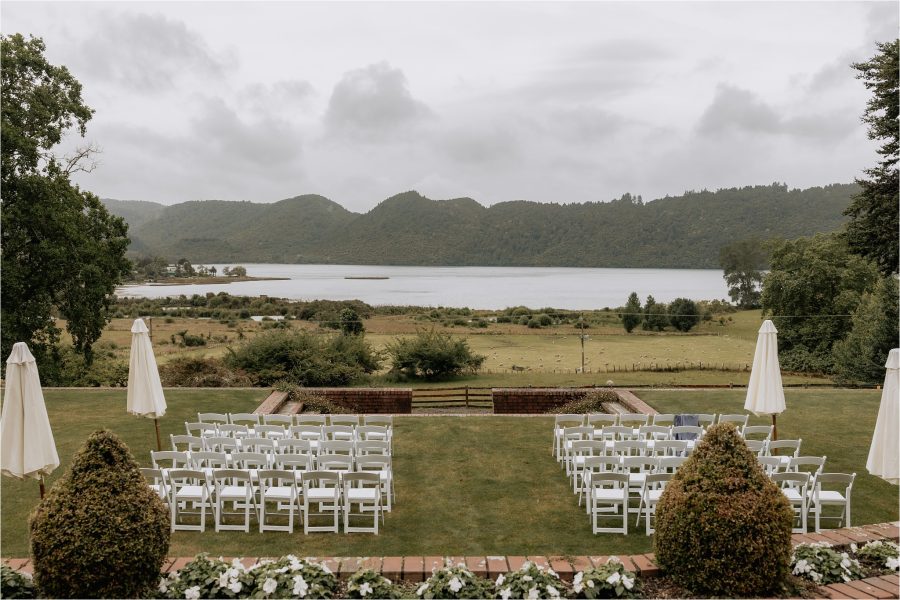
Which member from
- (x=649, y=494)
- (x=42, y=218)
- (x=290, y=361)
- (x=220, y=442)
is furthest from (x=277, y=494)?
(x=42, y=218)

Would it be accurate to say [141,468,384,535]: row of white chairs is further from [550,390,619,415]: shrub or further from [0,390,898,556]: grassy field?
[550,390,619,415]: shrub

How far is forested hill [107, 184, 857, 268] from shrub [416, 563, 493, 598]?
301ft

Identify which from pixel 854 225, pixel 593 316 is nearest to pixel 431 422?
pixel 854 225

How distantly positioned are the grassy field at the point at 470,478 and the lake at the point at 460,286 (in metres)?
68.7

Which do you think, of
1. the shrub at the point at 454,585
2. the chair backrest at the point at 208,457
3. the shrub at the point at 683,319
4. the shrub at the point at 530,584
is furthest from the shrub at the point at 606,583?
the shrub at the point at 683,319

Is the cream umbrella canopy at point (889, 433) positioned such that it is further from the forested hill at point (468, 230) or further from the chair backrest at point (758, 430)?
the forested hill at point (468, 230)

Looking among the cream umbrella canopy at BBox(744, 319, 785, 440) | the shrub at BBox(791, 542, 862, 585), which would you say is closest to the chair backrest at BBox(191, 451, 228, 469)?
the shrub at BBox(791, 542, 862, 585)

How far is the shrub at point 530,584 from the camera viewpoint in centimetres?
450

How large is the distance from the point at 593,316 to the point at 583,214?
66.2m

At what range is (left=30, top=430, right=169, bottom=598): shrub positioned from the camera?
441 centimetres

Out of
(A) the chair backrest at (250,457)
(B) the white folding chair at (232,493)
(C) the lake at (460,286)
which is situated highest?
(C) the lake at (460,286)

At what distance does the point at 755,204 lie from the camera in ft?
298

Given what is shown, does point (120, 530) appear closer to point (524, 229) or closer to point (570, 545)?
point (570, 545)

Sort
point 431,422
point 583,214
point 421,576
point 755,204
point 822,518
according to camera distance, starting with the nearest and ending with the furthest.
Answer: point 421,576 < point 822,518 < point 431,422 < point 755,204 < point 583,214
